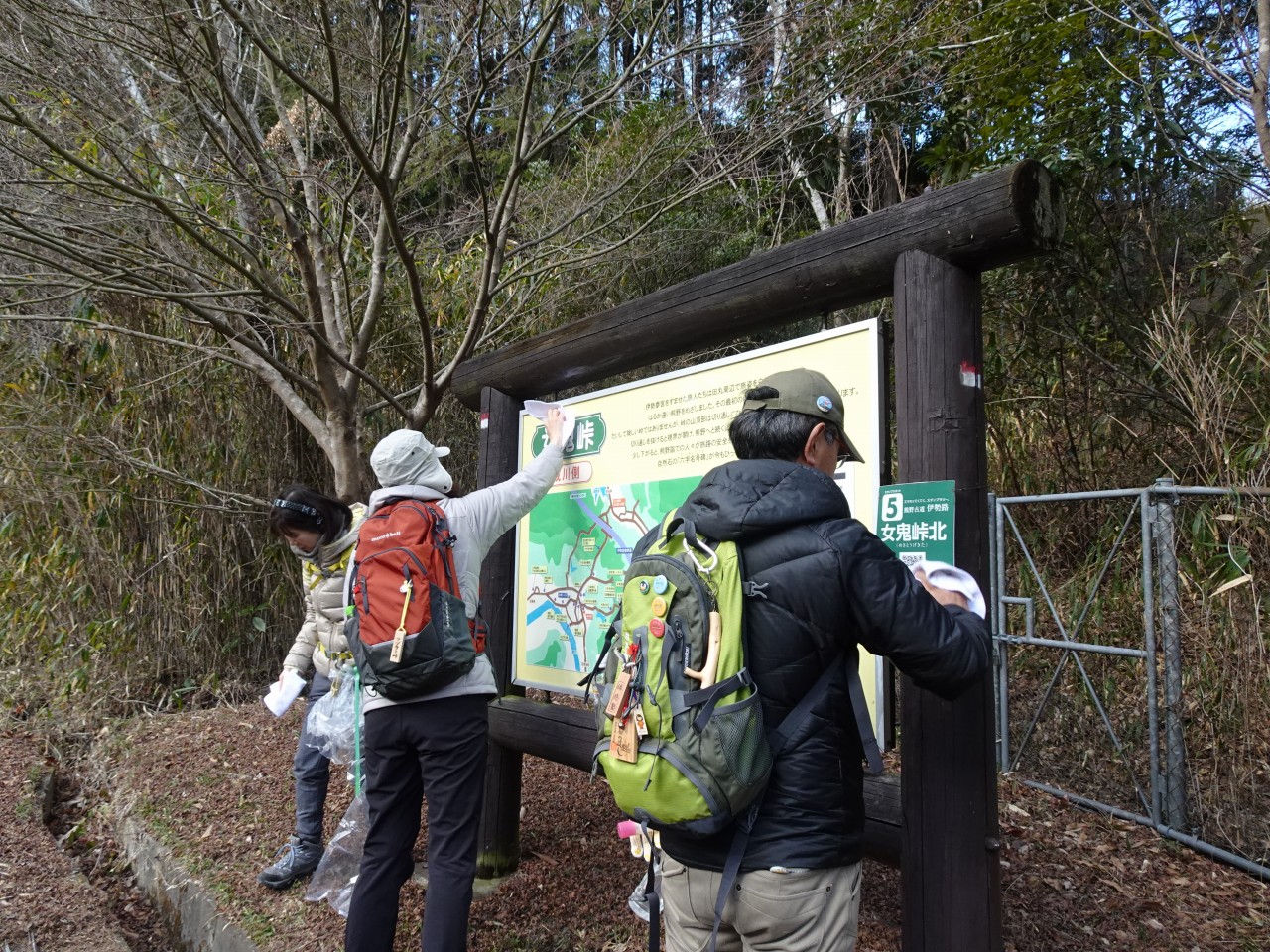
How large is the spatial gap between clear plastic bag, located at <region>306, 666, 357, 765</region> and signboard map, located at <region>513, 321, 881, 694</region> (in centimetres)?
65

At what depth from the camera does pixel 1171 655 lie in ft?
12.7

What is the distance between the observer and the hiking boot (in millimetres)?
3596

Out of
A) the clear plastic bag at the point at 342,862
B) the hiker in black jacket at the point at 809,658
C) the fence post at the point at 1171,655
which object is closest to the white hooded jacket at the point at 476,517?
Answer: the clear plastic bag at the point at 342,862

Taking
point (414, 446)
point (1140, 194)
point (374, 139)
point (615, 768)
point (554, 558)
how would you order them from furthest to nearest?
point (1140, 194) < point (374, 139) < point (554, 558) < point (414, 446) < point (615, 768)

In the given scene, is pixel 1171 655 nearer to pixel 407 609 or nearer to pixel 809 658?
pixel 809 658

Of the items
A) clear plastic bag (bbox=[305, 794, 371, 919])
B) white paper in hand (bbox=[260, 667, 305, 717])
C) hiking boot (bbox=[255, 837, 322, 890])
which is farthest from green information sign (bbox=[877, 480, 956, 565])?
hiking boot (bbox=[255, 837, 322, 890])

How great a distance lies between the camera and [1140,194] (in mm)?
5844

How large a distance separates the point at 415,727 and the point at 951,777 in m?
1.50

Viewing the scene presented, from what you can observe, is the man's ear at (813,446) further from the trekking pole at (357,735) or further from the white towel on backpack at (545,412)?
the trekking pole at (357,735)

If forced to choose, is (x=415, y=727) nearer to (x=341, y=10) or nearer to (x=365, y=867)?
Answer: (x=365, y=867)

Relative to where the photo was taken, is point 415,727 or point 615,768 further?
point 415,727

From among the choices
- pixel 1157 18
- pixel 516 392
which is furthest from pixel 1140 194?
pixel 516 392

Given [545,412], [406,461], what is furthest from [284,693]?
[545,412]

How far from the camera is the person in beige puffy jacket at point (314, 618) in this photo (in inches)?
123
